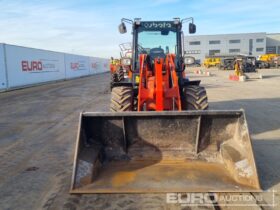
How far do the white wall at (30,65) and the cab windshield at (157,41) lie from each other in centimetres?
1538

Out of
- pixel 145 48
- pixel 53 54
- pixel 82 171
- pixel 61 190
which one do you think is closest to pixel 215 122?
pixel 82 171

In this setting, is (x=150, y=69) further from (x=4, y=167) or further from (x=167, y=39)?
(x=4, y=167)

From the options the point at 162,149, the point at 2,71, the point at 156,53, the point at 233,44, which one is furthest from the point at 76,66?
the point at 233,44

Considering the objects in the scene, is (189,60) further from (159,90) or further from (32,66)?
(32,66)

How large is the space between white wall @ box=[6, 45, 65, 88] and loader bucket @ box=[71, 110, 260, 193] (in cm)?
1783

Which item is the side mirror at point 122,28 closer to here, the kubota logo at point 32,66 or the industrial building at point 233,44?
the kubota logo at point 32,66

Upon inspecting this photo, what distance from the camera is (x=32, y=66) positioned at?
23859 millimetres

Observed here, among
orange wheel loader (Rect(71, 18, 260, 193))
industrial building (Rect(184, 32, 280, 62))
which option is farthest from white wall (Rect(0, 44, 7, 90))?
industrial building (Rect(184, 32, 280, 62))

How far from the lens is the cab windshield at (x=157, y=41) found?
7.78 meters

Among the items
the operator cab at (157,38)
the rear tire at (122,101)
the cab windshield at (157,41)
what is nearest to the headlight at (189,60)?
the operator cab at (157,38)

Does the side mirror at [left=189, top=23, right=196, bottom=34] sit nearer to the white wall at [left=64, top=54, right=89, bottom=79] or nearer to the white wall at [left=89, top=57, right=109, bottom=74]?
the white wall at [left=64, top=54, right=89, bottom=79]

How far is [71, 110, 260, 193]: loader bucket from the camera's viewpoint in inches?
166

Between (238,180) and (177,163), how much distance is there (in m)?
0.98

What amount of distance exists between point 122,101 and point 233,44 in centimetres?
8232
